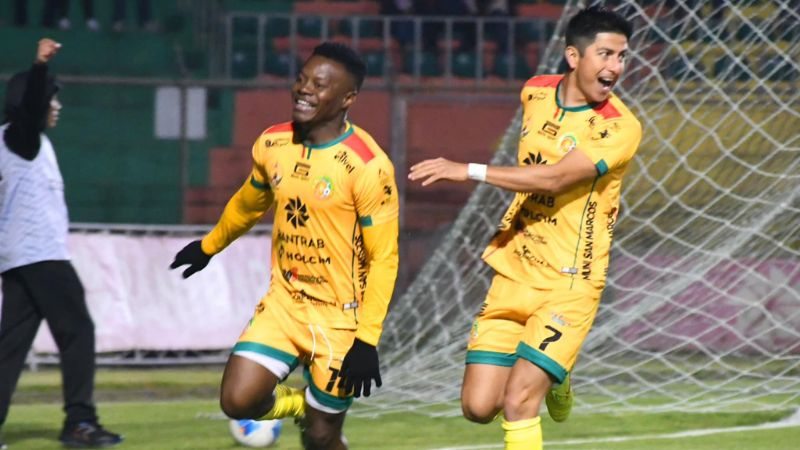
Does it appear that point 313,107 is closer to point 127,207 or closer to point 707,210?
point 707,210

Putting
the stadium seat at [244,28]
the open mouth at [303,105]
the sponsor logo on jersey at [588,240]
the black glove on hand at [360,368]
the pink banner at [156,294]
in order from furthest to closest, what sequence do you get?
1. the stadium seat at [244,28]
2. the pink banner at [156,294]
3. the sponsor logo on jersey at [588,240]
4. the open mouth at [303,105]
5. the black glove on hand at [360,368]

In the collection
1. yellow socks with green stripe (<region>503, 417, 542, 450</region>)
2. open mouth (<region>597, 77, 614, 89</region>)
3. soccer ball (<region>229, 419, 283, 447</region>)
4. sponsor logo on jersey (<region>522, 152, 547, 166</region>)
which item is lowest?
soccer ball (<region>229, 419, 283, 447</region>)

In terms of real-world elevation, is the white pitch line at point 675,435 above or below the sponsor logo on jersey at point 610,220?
below

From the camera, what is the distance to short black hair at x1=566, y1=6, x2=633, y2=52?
6.09 meters

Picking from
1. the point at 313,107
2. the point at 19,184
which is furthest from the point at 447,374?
the point at 313,107

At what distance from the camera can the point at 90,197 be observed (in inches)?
564

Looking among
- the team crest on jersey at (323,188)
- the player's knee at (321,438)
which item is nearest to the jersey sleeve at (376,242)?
the team crest on jersey at (323,188)

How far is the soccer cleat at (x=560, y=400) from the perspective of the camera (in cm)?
640

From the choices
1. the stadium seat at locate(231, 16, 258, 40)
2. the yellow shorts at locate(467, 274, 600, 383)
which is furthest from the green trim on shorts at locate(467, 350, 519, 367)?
the stadium seat at locate(231, 16, 258, 40)

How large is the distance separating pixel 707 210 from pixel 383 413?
2.42 meters

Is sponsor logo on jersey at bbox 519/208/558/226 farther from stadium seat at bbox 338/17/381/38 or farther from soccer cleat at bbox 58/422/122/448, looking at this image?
stadium seat at bbox 338/17/381/38

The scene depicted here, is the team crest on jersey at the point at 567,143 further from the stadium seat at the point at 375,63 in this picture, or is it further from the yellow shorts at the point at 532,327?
the stadium seat at the point at 375,63

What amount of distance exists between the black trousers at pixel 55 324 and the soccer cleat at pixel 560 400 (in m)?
2.67

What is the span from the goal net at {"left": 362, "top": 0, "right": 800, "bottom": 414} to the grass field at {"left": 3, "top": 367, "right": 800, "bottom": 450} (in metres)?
0.31
